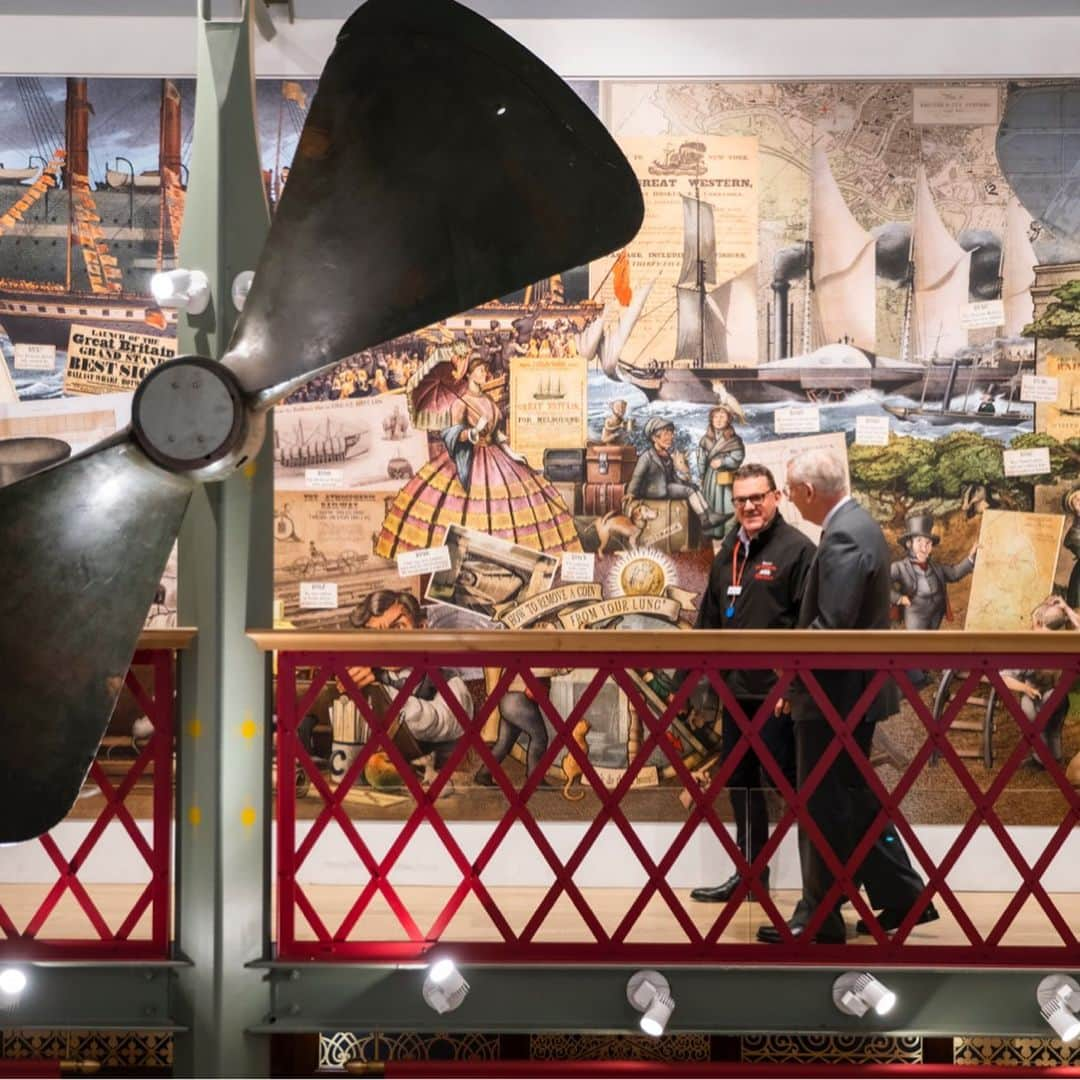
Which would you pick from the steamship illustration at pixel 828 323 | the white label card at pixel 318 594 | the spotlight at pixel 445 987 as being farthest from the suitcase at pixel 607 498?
the spotlight at pixel 445 987

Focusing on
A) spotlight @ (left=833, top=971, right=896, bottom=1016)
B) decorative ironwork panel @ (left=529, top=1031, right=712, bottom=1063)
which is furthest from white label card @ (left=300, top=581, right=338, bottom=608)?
spotlight @ (left=833, top=971, right=896, bottom=1016)

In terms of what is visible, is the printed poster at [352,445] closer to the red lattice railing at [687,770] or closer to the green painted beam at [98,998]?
the red lattice railing at [687,770]

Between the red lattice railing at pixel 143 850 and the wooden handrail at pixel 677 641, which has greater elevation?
the wooden handrail at pixel 677 641

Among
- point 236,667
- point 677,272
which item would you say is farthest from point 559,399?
point 236,667

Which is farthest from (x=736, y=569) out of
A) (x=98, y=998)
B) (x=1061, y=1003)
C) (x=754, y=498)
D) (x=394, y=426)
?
(x=98, y=998)

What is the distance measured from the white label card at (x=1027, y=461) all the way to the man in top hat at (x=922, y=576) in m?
0.40

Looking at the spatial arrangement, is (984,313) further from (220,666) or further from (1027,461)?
(220,666)

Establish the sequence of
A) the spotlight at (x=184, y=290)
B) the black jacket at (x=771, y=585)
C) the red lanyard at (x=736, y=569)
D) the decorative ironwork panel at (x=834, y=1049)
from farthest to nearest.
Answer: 1. the red lanyard at (x=736, y=569)
2. the black jacket at (x=771, y=585)
3. the decorative ironwork panel at (x=834, y=1049)
4. the spotlight at (x=184, y=290)

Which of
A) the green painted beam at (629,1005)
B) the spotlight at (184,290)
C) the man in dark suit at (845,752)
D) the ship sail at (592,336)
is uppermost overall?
the ship sail at (592,336)

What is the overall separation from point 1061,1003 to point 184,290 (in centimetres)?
311

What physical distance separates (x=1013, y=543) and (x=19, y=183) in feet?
15.3

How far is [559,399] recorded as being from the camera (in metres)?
5.54

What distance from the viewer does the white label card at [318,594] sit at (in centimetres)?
555

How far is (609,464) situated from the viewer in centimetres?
553
